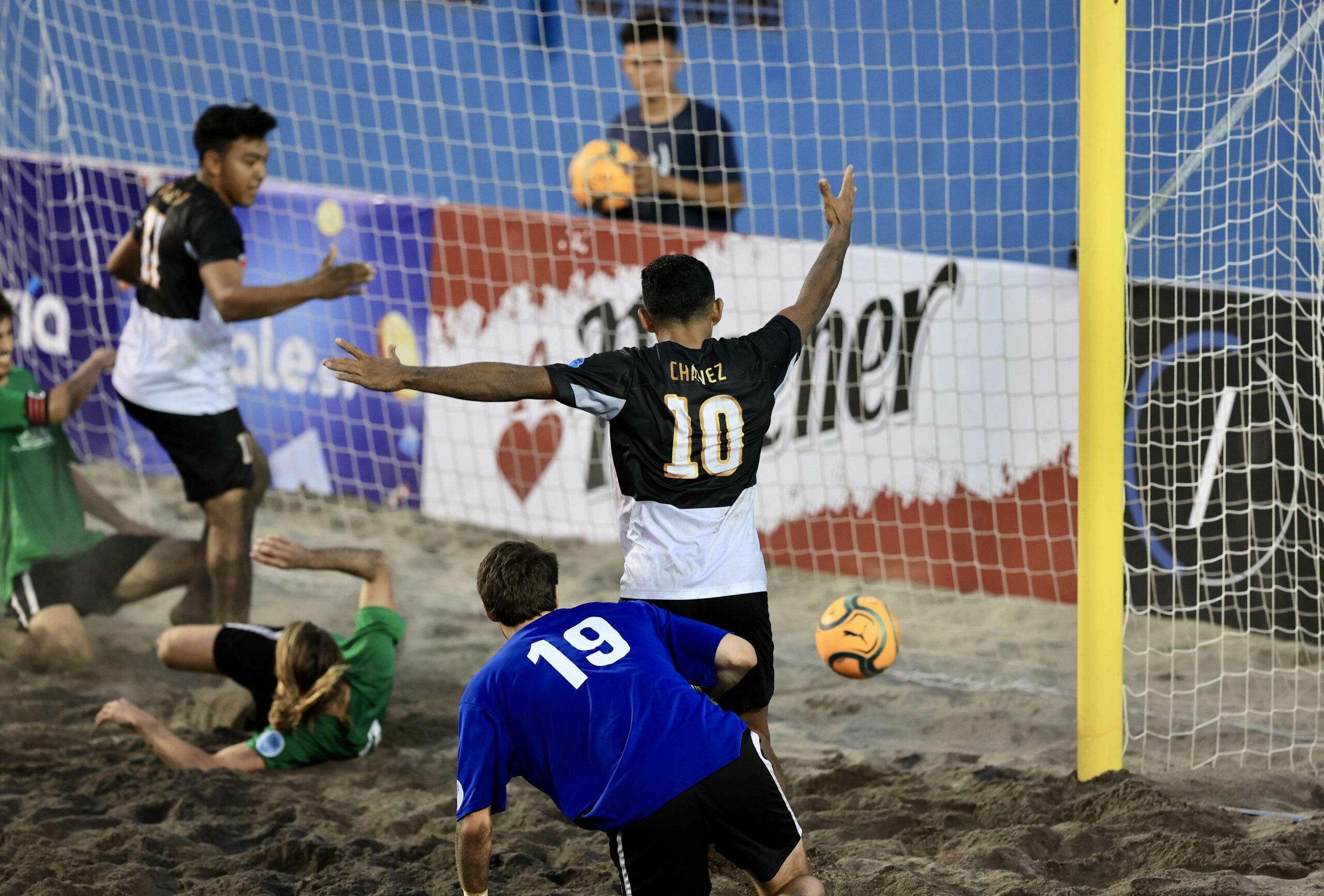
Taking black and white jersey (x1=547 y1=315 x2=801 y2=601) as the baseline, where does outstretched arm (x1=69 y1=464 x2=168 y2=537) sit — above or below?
below

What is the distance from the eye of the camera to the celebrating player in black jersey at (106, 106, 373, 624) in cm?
533

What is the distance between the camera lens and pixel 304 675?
462 centimetres

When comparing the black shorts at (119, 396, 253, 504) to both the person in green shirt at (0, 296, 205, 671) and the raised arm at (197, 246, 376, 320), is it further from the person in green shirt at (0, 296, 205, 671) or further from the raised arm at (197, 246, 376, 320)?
the raised arm at (197, 246, 376, 320)

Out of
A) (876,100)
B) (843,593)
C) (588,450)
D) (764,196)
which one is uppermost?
(876,100)

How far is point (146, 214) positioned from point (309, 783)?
2.56 m

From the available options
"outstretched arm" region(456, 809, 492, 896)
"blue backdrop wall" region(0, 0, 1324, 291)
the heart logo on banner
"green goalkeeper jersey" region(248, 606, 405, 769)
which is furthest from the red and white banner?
"outstretched arm" region(456, 809, 492, 896)

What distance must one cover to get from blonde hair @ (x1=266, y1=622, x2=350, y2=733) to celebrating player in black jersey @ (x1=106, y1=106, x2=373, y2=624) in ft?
3.62

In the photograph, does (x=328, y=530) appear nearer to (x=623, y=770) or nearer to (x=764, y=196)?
(x=764, y=196)

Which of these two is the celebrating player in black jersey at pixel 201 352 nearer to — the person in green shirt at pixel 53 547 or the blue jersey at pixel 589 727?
the person in green shirt at pixel 53 547

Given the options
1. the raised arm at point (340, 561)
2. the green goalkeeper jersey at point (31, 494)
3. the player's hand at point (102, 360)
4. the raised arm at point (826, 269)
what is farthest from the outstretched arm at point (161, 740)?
the raised arm at point (826, 269)

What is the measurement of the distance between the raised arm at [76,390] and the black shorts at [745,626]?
3.40 metres

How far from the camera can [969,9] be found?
281 inches

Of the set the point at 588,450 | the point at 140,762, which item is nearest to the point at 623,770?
the point at 140,762

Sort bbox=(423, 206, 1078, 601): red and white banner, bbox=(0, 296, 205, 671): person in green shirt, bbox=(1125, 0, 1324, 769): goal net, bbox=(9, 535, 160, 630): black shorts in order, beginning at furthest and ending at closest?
bbox=(423, 206, 1078, 601): red and white banner → bbox=(9, 535, 160, 630): black shorts → bbox=(0, 296, 205, 671): person in green shirt → bbox=(1125, 0, 1324, 769): goal net
